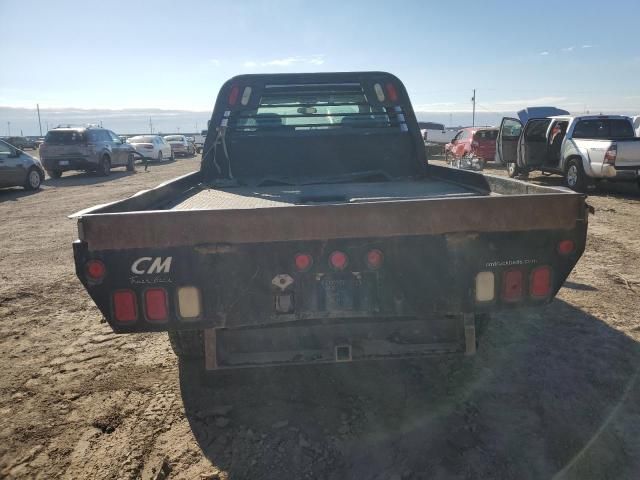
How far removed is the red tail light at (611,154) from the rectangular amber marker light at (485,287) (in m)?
9.88

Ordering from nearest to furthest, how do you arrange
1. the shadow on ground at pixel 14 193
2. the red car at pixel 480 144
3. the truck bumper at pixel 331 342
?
1. the truck bumper at pixel 331 342
2. the shadow on ground at pixel 14 193
3. the red car at pixel 480 144

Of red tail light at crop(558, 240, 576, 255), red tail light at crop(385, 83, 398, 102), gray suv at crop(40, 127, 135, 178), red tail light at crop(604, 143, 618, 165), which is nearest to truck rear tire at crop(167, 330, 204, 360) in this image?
red tail light at crop(558, 240, 576, 255)

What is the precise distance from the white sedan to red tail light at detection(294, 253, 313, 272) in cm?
2562

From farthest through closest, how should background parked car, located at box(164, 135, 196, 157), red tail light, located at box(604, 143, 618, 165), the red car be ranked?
background parked car, located at box(164, 135, 196, 157)
the red car
red tail light, located at box(604, 143, 618, 165)

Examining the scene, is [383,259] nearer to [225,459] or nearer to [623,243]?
[225,459]

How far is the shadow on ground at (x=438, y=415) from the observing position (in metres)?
2.42

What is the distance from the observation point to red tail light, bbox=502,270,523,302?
8.56 ft

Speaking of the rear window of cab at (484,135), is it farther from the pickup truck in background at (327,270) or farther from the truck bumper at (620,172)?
the pickup truck in background at (327,270)

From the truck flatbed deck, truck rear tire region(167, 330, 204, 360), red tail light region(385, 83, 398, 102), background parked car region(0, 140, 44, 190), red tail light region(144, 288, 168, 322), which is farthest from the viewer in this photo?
background parked car region(0, 140, 44, 190)

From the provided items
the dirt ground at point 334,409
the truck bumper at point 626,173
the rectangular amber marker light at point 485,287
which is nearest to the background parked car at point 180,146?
the truck bumper at point 626,173

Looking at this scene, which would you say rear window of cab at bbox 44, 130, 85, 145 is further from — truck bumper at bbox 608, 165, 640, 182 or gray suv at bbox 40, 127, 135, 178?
truck bumper at bbox 608, 165, 640, 182

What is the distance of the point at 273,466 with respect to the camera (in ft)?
8.00

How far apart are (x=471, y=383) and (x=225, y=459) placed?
1637 mm

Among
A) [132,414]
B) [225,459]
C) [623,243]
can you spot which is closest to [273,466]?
[225,459]
